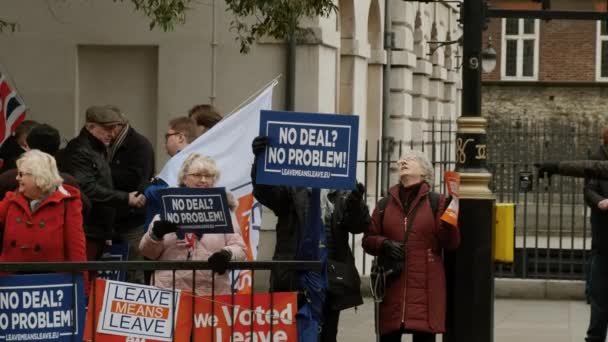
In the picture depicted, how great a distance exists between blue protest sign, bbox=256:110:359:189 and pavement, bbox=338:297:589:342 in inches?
215

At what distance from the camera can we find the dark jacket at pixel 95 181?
12.3 m

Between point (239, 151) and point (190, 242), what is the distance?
8.98 ft

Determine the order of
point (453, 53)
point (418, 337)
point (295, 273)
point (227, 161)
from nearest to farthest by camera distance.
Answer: point (295, 273)
point (418, 337)
point (227, 161)
point (453, 53)

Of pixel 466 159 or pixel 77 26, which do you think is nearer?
pixel 466 159

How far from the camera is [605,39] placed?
53.0m

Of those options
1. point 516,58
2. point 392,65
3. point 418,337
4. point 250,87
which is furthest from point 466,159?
point 516,58

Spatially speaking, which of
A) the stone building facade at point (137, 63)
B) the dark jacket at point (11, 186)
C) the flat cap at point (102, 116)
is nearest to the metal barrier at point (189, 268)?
the dark jacket at point (11, 186)

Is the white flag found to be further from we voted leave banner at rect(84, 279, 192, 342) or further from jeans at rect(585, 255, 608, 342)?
we voted leave banner at rect(84, 279, 192, 342)

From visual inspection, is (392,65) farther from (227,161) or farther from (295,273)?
(295,273)

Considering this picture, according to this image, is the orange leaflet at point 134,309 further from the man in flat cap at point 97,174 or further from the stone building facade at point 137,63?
the stone building facade at point 137,63

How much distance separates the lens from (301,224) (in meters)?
10.2

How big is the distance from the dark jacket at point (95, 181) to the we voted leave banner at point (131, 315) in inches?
141

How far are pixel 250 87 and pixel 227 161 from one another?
7.18 meters

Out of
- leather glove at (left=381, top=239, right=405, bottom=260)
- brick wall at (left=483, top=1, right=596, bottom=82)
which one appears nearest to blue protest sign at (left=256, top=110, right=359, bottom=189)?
leather glove at (left=381, top=239, right=405, bottom=260)
